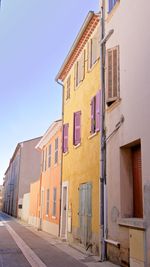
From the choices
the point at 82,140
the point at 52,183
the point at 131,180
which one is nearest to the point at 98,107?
the point at 82,140

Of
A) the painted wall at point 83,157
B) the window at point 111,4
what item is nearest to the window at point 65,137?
the painted wall at point 83,157

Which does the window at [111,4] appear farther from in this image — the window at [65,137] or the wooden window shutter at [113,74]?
the window at [65,137]

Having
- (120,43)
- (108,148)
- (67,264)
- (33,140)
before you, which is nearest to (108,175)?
(108,148)

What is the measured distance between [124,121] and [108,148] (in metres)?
1.45

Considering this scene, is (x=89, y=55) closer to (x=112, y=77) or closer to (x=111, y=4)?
(x=111, y=4)

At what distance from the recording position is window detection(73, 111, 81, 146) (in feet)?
46.9

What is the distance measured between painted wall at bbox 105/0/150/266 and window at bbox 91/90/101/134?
3.43 feet

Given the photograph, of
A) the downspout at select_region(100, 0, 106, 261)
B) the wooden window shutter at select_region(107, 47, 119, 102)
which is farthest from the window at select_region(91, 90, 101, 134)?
the wooden window shutter at select_region(107, 47, 119, 102)

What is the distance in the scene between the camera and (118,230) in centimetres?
918

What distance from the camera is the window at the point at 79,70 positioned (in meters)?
14.6

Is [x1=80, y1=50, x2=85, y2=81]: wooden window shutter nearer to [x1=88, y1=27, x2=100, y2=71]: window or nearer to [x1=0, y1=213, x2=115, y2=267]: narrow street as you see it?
[x1=88, y1=27, x2=100, y2=71]: window

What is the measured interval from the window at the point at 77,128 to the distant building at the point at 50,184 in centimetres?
369

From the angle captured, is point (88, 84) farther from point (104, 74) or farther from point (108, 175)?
point (108, 175)

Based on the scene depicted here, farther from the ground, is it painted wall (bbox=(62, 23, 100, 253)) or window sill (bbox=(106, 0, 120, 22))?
window sill (bbox=(106, 0, 120, 22))
